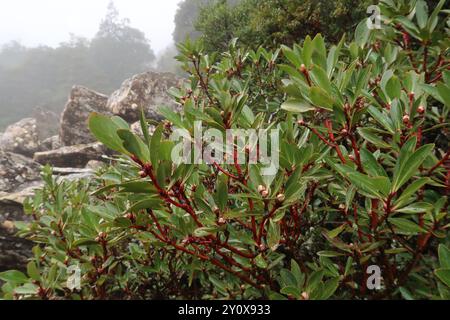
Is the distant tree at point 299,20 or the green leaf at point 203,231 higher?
the distant tree at point 299,20

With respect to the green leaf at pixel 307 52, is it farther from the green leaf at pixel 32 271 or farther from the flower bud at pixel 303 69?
the green leaf at pixel 32 271

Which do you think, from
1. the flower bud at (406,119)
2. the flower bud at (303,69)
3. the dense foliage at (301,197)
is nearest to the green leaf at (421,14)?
the dense foliage at (301,197)

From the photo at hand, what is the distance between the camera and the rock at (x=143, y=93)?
→ 7824 mm

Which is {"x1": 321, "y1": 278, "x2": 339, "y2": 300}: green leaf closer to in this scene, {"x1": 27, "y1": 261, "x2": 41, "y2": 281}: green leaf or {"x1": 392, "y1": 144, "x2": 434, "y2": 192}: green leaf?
{"x1": 392, "y1": 144, "x2": 434, "y2": 192}: green leaf

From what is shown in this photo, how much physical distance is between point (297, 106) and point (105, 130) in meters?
0.61

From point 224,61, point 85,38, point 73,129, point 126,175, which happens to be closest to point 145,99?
point 73,129

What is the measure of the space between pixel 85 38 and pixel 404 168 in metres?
51.2

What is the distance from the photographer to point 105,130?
77 cm

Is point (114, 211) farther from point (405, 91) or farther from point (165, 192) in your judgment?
point (405, 91)

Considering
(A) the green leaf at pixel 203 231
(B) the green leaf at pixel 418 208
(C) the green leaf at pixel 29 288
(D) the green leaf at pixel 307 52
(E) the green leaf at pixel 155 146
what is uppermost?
(D) the green leaf at pixel 307 52

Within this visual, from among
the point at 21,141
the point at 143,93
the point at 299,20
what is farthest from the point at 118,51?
the point at 299,20

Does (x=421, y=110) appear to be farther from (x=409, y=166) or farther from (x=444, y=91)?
(x=409, y=166)

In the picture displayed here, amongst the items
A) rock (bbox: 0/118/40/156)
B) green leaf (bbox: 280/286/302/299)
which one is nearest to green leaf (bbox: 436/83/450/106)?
green leaf (bbox: 280/286/302/299)

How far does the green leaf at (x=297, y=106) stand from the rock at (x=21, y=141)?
42.5ft
